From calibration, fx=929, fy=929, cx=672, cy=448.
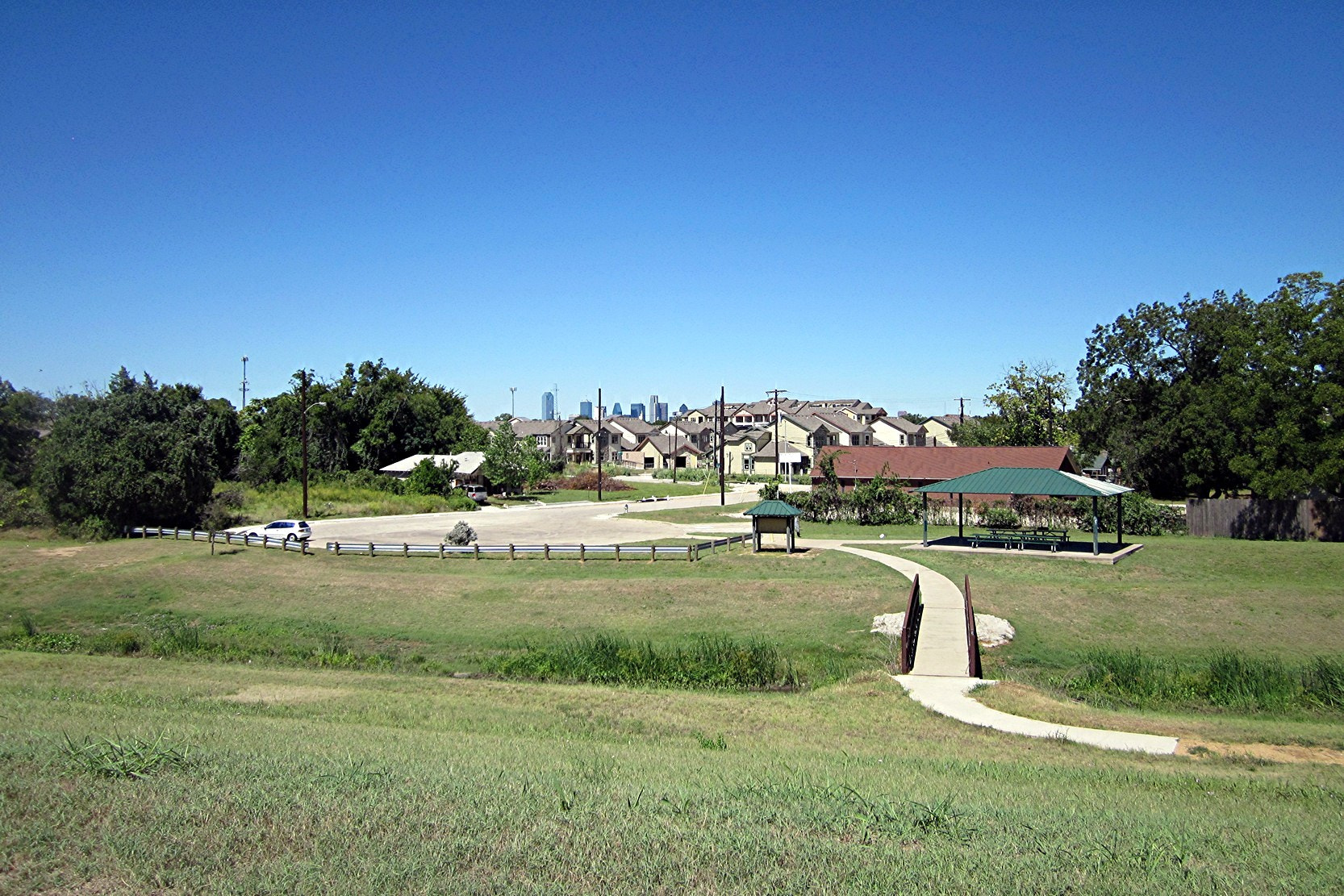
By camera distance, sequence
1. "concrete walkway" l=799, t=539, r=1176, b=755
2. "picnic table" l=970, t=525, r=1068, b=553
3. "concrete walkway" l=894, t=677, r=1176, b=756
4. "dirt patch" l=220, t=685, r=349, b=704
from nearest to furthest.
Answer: "concrete walkway" l=894, t=677, r=1176, b=756 < "concrete walkway" l=799, t=539, r=1176, b=755 < "dirt patch" l=220, t=685, r=349, b=704 < "picnic table" l=970, t=525, r=1068, b=553

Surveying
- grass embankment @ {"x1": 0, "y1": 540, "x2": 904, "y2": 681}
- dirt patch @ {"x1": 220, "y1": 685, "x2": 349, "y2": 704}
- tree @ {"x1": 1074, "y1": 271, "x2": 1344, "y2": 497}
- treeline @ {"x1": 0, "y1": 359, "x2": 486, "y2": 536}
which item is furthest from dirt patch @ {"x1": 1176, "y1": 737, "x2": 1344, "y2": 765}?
treeline @ {"x1": 0, "y1": 359, "x2": 486, "y2": 536}

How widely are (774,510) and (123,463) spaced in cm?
3285

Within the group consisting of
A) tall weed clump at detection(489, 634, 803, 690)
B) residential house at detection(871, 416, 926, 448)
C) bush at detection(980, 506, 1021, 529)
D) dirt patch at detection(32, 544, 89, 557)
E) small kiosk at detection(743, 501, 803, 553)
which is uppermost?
residential house at detection(871, 416, 926, 448)

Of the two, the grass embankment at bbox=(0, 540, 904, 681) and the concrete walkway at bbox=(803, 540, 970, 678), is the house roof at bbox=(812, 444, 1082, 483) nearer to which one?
the concrete walkway at bbox=(803, 540, 970, 678)

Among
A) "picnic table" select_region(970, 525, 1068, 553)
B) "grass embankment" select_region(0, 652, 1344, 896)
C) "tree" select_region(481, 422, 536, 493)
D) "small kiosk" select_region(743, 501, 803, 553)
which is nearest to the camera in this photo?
"grass embankment" select_region(0, 652, 1344, 896)

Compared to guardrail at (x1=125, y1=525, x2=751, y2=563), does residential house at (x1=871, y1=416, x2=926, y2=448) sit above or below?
above

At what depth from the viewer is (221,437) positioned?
7900 centimetres

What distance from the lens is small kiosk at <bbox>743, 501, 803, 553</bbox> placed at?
35.3 metres

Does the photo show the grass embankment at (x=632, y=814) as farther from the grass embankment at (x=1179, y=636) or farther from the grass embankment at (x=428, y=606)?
the grass embankment at (x=428, y=606)

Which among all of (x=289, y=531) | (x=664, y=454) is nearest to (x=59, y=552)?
(x=289, y=531)

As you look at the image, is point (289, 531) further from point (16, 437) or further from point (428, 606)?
point (16, 437)

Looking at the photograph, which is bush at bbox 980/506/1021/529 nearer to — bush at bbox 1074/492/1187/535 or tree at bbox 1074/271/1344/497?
bush at bbox 1074/492/1187/535

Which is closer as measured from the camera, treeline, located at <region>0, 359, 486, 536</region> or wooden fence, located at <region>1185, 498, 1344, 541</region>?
wooden fence, located at <region>1185, 498, 1344, 541</region>

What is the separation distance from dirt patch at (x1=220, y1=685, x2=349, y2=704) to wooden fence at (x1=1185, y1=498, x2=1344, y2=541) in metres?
39.4
